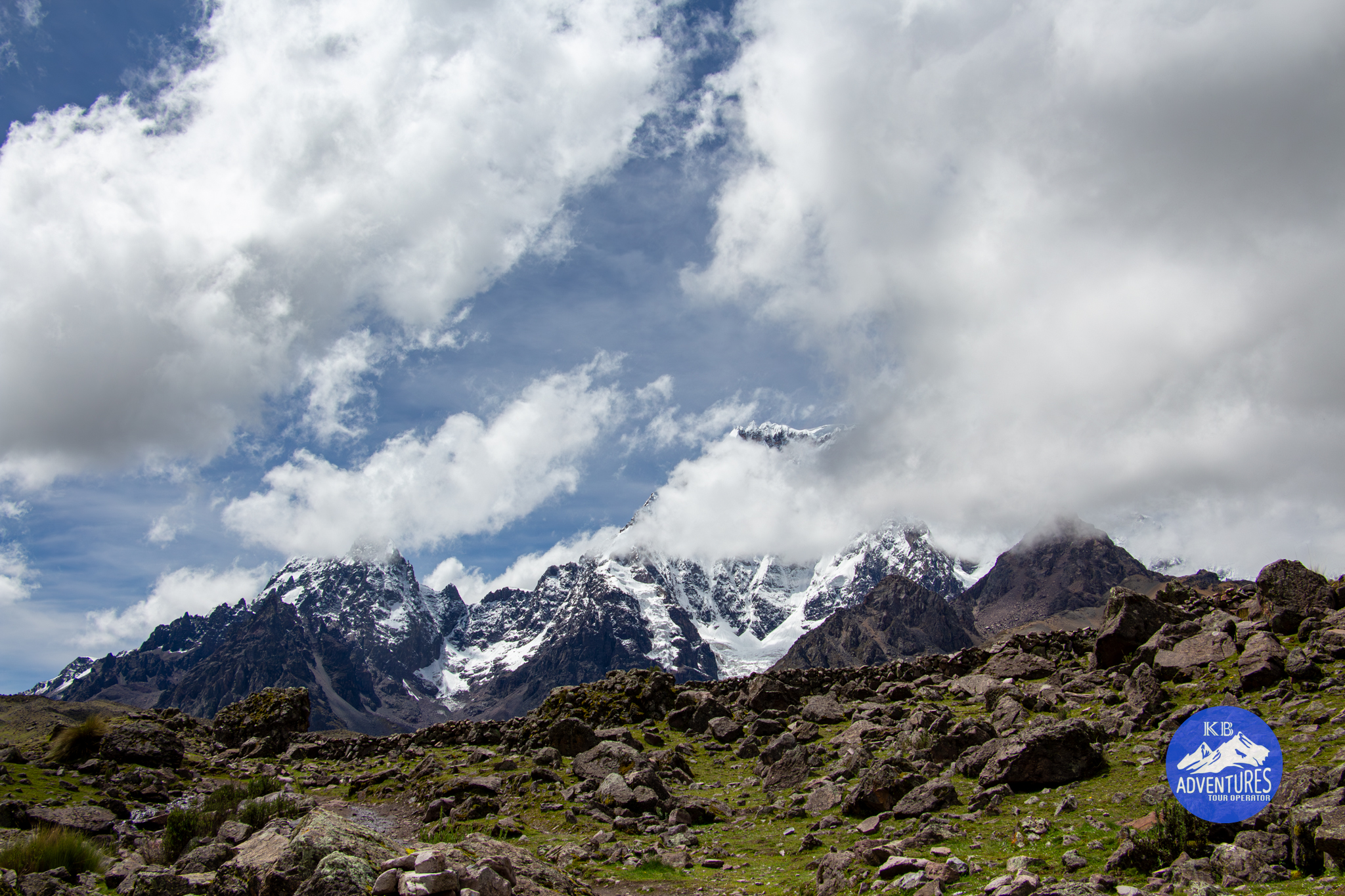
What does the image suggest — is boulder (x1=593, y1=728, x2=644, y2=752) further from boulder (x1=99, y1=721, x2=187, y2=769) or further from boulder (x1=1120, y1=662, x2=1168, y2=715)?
boulder (x1=99, y1=721, x2=187, y2=769)

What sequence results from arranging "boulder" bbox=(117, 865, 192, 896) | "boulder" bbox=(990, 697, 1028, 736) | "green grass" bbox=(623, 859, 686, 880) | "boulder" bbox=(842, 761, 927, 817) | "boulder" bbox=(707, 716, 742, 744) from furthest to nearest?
"boulder" bbox=(707, 716, 742, 744), "boulder" bbox=(990, 697, 1028, 736), "boulder" bbox=(842, 761, 927, 817), "green grass" bbox=(623, 859, 686, 880), "boulder" bbox=(117, 865, 192, 896)

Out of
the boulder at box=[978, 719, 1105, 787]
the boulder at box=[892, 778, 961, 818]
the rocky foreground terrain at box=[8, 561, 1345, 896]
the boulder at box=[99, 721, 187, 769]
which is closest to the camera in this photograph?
the rocky foreground terrain at box=[8, 561, 1345, 896]

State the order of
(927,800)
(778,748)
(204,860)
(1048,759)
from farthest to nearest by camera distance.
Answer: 1. (778,748)
2. (1048,759)
3. (927,800)
4. (204,860)

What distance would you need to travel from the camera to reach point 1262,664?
2250 centimetres

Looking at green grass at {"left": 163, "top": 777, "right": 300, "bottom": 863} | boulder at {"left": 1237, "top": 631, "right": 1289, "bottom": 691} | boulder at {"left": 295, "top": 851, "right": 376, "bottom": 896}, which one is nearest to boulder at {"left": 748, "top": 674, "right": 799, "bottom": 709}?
boulder at {"left": 1237, "top": 631, "right": 1289, "bottom": 691}

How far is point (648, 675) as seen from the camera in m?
47.7

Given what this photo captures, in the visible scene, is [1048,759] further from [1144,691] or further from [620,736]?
[620,736]

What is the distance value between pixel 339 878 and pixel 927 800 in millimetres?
14757

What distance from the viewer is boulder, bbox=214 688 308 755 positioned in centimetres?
5666

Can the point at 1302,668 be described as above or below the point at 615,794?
above

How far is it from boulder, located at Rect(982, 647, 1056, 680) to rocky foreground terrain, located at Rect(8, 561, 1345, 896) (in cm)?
15

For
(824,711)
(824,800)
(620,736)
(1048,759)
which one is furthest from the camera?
(620,736)

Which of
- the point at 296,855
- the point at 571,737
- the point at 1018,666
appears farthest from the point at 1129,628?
the point at 296,855

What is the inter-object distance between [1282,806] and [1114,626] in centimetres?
2083
